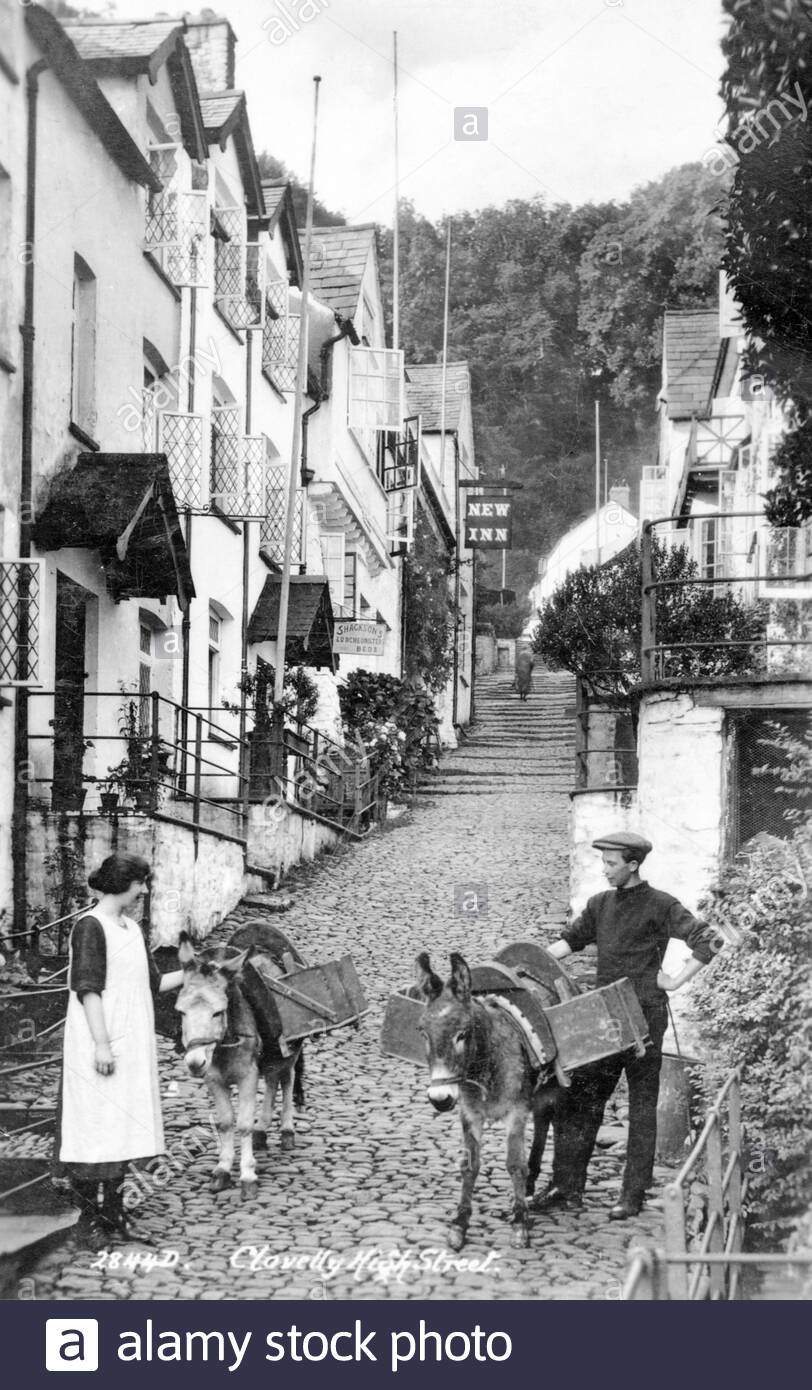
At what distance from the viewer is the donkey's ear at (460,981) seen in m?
5.80

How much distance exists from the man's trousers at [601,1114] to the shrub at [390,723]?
4.52 m

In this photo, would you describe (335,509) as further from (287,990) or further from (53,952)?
(287,990)

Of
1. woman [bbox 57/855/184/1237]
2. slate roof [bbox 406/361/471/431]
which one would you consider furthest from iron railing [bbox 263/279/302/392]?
woman [bbox 57/855/184/1237]

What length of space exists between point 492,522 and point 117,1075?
8801 mm

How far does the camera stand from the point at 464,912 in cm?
994

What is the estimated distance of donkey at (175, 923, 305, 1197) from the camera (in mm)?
6195

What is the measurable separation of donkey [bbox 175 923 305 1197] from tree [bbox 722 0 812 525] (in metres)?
3.17

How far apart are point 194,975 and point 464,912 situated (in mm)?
3889

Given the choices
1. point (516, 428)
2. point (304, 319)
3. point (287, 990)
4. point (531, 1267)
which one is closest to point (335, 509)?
point (516, 428)

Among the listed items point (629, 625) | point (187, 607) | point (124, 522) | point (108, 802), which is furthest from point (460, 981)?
point (629, 625)

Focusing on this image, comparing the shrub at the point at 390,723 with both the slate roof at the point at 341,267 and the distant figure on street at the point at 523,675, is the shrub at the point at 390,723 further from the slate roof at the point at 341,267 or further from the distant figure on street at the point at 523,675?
the distant figure on street at the point at 523,675

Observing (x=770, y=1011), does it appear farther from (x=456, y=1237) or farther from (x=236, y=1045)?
(x=236, y=1045)

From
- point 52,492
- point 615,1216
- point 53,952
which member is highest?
point 52,492

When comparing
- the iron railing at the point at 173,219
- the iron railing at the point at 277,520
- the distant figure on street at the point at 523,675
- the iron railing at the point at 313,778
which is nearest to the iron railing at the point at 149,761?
the iron railing at the point at 313,778
